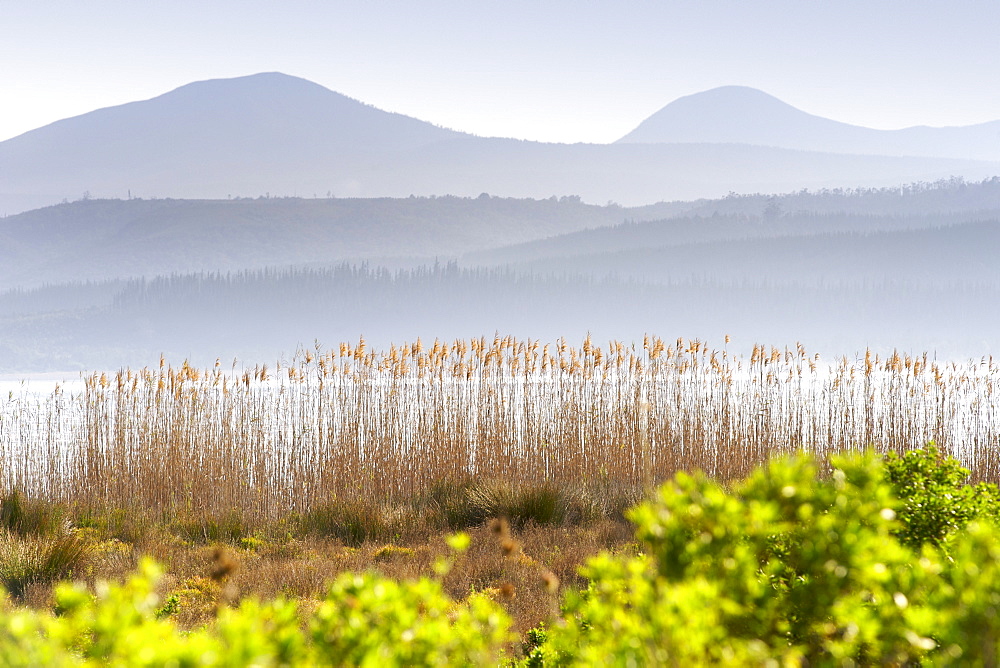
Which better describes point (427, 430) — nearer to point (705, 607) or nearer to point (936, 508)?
point (936, 508)

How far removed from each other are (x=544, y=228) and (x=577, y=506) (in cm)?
8542

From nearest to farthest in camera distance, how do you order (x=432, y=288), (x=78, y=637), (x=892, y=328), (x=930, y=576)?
(x=930, y=576) < (x=78, y=637) < (x=892, y=328) < (x=432, y=288)

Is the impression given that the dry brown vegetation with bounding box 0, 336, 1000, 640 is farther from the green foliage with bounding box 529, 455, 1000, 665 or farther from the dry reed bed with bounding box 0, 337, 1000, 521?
the green foliage with bounding box 529, 455, 1000, 665

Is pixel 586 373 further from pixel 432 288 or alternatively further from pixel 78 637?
pixel 432 288

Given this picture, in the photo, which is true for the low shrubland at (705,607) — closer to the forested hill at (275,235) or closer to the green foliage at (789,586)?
the green foliage at (789,586)

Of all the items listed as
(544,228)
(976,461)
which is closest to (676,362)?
(976,461)

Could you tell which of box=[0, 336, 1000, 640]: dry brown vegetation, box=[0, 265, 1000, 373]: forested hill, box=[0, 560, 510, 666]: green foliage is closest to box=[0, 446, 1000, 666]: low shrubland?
box=[0, 560, 510, 666]: green foliage

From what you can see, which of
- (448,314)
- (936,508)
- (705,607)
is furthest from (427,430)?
(448,314)

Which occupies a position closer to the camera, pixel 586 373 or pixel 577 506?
pixel 577 506

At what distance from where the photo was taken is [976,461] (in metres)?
8.06

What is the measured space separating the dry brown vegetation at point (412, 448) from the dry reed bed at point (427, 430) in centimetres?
2

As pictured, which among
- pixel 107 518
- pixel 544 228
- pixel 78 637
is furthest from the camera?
pixel 544 228

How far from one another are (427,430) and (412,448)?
26 cm

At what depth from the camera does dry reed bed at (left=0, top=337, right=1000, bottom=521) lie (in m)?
7.49
